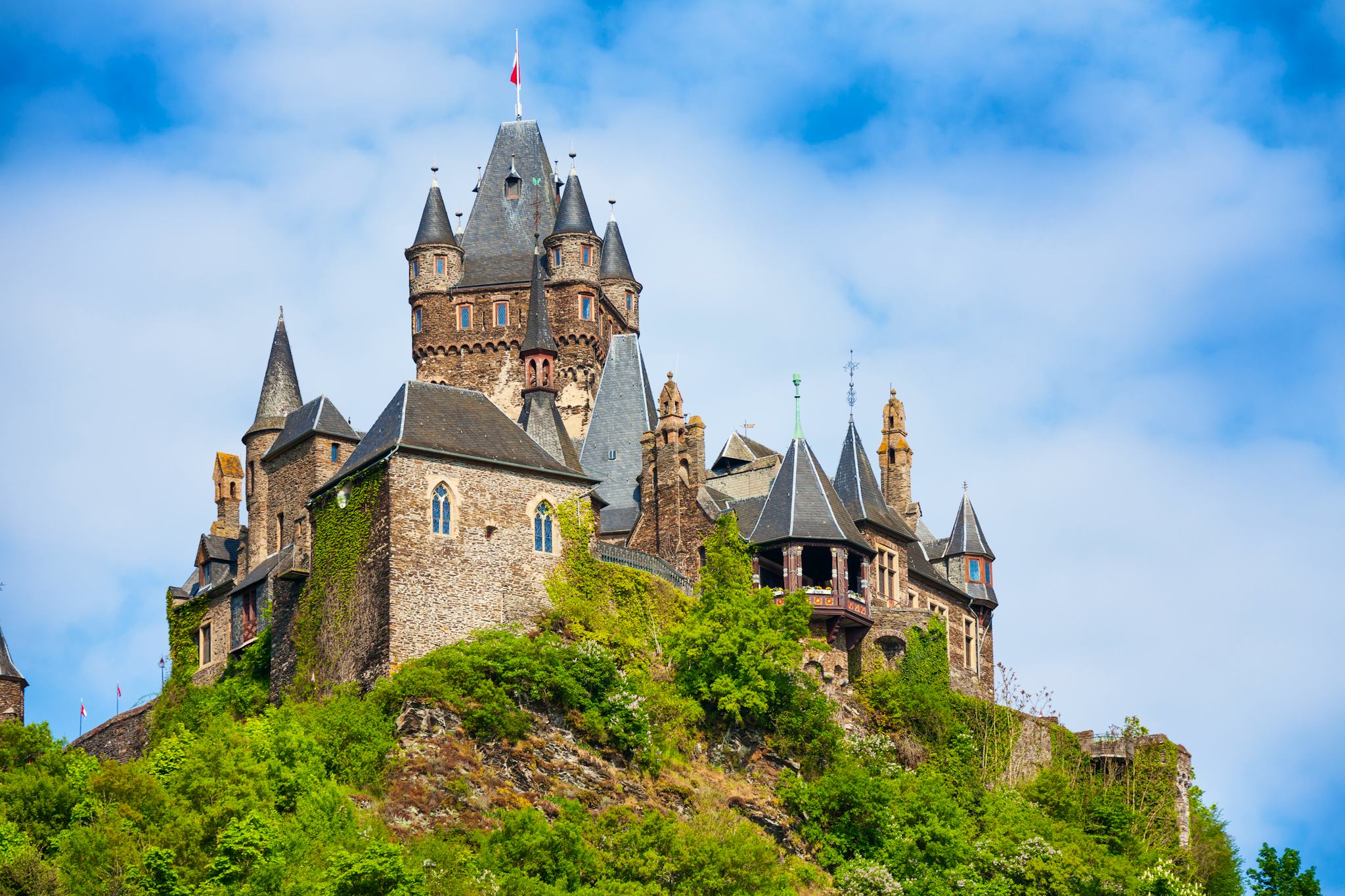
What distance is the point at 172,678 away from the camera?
75750mm

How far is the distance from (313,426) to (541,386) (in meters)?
7.77

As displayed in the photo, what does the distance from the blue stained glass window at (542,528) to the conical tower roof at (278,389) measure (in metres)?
15.8

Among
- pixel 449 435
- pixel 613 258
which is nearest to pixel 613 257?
pixel 613 258

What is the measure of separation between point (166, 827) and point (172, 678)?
67.9 feet

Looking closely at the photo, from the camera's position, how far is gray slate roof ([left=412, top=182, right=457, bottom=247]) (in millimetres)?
85938

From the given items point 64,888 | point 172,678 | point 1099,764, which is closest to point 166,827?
point 64,888

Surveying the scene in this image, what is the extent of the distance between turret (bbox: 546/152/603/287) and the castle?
86mm

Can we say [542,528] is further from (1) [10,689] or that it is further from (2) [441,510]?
(1) [10,689]

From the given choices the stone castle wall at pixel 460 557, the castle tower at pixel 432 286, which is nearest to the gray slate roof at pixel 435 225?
the castle tower at pixel 432 286

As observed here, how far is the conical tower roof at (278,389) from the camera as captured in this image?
261ft

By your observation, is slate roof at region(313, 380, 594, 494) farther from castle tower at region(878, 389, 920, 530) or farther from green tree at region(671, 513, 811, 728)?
castle tower at region(878, 389, 920, 530)

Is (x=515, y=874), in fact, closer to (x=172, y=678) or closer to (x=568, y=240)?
(x=172, y=678)

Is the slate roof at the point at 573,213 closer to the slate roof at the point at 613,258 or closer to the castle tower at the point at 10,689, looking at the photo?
the slate roof at the point at 613,258

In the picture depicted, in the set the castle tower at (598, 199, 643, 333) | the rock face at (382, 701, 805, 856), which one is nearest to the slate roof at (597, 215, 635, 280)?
the castle tower at (598, 199, 643, 333)
